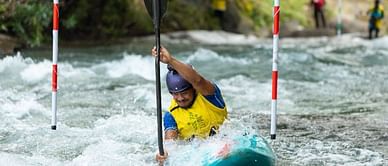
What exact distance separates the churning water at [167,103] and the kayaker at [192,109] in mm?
141

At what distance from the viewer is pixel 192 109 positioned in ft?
15.8

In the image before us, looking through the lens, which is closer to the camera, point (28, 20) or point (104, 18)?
point (28, 20)

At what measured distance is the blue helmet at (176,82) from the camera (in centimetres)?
459

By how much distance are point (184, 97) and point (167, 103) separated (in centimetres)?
306

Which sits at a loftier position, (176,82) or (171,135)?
(176,82)

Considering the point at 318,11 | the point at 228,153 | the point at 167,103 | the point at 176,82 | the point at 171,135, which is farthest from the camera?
the point at 318,11

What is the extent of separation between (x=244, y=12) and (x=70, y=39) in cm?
621

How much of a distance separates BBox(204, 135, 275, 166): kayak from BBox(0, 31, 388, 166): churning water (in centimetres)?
41

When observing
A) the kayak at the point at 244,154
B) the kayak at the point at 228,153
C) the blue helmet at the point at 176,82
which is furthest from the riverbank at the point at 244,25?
the kayak at the point at 244,154

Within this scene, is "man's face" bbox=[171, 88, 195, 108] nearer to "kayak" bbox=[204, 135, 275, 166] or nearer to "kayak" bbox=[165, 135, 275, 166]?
"kayak" bbox=[165, 135, 275, 166]

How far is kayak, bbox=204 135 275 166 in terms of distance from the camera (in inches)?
163

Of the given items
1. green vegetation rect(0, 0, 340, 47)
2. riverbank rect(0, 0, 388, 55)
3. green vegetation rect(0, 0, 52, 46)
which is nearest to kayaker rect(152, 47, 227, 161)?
riverbank rect(0, 0, 388, 55)

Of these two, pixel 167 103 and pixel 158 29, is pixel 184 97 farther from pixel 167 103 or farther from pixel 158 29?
pixel 167 103

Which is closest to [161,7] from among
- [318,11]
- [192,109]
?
[192,109]
